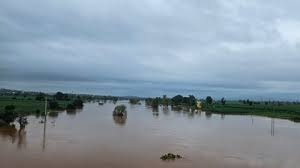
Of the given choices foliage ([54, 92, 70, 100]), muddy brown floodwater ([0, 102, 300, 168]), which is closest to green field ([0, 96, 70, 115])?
muddy brown floodwater ([0, 102, 300, 168])

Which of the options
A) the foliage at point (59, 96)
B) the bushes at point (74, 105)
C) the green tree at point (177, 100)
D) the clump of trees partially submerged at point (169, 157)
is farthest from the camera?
the green tree at point (177, 100)

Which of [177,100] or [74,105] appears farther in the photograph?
[177,100]

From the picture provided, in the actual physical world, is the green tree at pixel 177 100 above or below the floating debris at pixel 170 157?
above

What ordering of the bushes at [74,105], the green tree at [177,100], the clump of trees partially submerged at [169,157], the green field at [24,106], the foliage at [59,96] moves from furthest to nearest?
the green tree at [177,100] → the foliage at [59,96] → the bushes at [74,105] → the green field at [24,106] → the clump of trees partially submerged at [169,157]

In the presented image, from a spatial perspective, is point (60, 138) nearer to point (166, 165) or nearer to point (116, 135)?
point (116, 135)

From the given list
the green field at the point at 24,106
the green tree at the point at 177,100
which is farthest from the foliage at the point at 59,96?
the green tree at the point at 177,100

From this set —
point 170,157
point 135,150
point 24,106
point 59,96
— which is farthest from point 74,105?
point 170,157

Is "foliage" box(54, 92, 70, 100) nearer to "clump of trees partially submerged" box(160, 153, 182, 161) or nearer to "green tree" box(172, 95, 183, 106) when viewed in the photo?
"green tree" box(172, 95, 183, 106)

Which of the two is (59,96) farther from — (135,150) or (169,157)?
(169,157)

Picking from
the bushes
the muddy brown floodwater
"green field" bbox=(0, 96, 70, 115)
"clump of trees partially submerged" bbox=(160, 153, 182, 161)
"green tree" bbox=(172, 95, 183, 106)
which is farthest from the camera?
"green tree" bbox=(172, 95, 183, 106)

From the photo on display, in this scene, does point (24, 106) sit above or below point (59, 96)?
below

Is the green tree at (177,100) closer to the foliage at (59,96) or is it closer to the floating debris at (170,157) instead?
the foliage at (59,96)

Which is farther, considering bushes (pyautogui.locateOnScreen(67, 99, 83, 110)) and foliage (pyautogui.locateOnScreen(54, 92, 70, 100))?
foliage (pyautogui.locateOnScreen(54, 92, 70, 100))

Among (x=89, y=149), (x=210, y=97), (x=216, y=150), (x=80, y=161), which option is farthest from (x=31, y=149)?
(x=210, y=97)
